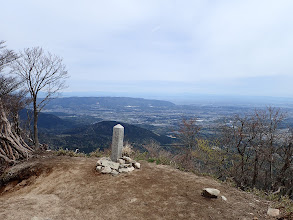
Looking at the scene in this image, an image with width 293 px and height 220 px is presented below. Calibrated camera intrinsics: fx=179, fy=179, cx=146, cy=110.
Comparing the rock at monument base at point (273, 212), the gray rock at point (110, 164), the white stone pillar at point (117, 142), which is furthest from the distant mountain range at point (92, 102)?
the rock at monument base at point (273, 212)

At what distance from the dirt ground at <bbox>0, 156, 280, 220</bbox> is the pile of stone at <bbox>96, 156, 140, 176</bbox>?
0.90 ft

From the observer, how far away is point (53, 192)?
20.0 ft

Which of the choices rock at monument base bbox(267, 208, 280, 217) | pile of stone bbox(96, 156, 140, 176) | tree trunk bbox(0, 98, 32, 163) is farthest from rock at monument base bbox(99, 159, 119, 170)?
rock at monument base bbox(267, 208, 280, 217)

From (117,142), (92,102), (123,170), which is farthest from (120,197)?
(92,102)

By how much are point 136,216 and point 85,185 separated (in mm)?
2675

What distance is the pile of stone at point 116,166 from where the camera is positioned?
294 inches

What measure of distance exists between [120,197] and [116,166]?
91.7 inches

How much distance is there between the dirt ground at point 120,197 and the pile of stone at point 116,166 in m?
0.27

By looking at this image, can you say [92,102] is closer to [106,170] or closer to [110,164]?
[110,164]

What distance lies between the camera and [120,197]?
5508mm

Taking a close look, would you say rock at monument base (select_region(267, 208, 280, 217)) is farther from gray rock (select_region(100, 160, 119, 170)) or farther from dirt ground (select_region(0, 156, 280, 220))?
gray rock (select_region(100, 160, 119, 170))

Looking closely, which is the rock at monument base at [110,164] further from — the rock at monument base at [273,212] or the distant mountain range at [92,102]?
the distant mountain range at [92,102]

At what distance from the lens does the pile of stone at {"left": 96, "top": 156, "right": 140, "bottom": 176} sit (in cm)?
747

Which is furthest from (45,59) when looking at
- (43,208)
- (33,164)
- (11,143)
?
(43,208)
